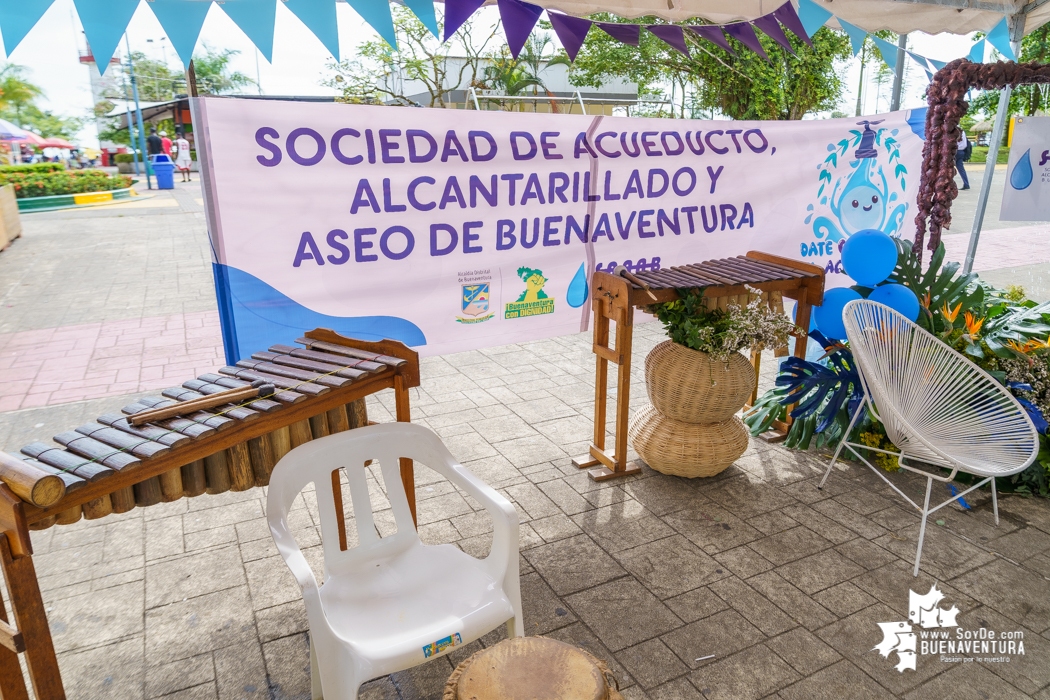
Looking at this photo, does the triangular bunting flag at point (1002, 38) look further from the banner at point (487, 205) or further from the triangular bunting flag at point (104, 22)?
the triangular bunting flag at point (104, 22)

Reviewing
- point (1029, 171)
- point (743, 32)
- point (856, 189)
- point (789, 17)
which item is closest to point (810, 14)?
point (789, 17)

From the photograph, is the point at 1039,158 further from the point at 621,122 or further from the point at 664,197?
the point at 621,122

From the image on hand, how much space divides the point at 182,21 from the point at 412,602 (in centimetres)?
284

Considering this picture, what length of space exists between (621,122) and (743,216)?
1.23 m

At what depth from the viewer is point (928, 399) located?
11.9ft

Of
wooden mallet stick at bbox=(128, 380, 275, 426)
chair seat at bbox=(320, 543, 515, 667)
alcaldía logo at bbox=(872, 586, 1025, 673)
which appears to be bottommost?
alcaldía logo at bbox=(872, 586, 1025, 673)

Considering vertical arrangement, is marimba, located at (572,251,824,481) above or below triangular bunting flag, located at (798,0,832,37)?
below

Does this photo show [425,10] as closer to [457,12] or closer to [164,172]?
[457,12]

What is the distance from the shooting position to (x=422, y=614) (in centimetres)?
226

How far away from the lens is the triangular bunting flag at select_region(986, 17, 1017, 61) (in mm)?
5035

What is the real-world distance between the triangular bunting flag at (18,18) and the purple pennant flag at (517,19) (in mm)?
2158

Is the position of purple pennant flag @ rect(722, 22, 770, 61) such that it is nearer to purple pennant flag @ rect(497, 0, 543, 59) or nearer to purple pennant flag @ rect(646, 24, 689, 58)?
purple pennant flag @ rect(646, 24, 689, 58)

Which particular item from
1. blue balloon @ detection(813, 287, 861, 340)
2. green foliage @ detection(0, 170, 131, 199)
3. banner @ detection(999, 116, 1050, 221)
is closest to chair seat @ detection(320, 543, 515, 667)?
blue balloon @ detection(813, 287, 861, 340)

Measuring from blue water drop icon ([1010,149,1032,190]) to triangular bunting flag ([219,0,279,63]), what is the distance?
453cm
